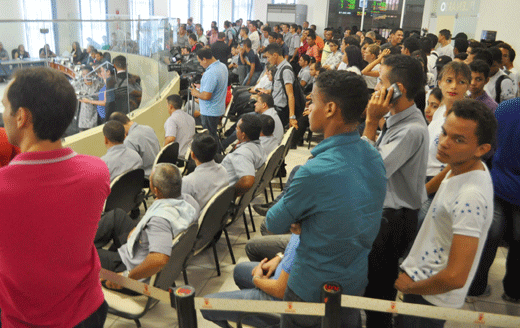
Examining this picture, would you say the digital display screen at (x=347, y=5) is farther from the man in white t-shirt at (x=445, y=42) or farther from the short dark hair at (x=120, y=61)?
the short dark hair at (x=120, y=61)

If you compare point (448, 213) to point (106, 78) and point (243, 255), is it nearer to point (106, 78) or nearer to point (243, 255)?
point (243, 255)

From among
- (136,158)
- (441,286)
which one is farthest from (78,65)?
(441,286)

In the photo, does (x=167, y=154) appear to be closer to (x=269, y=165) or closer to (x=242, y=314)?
(x=269, y=165)

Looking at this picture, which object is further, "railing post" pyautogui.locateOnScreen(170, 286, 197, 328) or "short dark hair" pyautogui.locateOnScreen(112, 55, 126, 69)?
"short dark hair" pyautogui.locateOnScreen(112, 55, 126, 69)

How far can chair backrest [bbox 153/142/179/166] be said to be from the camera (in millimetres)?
4270

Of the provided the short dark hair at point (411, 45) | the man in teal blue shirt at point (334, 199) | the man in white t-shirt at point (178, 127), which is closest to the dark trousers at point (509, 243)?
the man in teal blue shirt at point (334, 199)

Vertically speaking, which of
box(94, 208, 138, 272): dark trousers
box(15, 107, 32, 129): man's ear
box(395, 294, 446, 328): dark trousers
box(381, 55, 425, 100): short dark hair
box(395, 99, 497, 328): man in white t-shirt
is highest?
box(381, 55, 425, 100): short dark hair

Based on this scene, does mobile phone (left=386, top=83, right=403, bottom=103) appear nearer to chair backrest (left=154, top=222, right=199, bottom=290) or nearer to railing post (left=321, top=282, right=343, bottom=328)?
railing post (left=321, top=282, right=343, bottom=328)

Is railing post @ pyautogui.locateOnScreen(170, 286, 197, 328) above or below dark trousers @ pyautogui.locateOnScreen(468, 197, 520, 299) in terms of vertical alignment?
above

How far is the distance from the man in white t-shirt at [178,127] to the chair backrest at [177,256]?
103 inches

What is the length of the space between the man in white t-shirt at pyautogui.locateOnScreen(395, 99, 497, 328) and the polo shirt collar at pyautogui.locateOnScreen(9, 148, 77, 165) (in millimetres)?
1264

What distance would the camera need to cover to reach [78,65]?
5406mm

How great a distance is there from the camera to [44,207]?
112 centimetres

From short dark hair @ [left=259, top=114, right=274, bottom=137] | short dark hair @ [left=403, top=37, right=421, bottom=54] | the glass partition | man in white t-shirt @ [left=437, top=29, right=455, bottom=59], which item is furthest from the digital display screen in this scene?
short dark hair @ [left=259, top=114, right=274, bottom=137]
